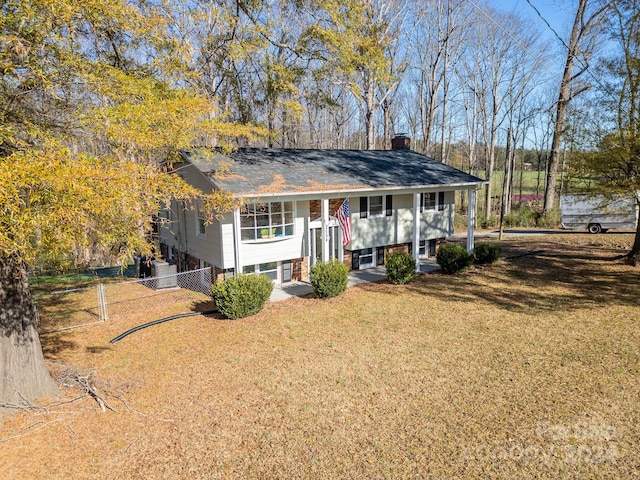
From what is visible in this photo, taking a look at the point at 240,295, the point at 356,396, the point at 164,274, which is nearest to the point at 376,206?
the point at 240,295

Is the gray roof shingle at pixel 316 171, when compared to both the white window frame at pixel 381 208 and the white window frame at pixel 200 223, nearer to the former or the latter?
the white window frame at pixel 381 208

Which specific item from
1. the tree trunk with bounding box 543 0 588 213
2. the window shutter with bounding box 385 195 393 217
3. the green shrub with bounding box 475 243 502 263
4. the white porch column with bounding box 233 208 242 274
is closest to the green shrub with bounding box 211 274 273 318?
the white porch column with bounding box 233 208 242 274

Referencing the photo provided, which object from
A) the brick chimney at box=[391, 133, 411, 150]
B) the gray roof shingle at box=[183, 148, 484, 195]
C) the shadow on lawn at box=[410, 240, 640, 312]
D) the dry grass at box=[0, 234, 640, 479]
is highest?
the brick chimney at box=[391, 133, 411, 150]

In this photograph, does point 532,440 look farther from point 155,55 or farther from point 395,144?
point 395,144

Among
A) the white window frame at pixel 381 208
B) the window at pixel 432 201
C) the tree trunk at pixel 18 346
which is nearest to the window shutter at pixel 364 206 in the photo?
the white window frame at pixel 381 208

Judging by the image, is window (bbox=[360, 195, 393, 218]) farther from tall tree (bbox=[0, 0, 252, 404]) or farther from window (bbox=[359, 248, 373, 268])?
tall tree (bbox=[0, 0, 252, 404])

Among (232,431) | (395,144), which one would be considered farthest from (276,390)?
(395,144)
